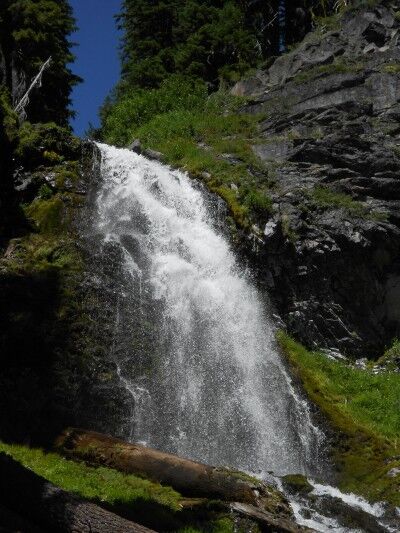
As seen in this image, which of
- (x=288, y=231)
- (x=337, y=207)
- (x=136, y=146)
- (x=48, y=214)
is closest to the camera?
(x=48, y=214)

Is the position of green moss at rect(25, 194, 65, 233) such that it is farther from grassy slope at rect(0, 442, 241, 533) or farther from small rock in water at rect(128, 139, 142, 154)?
grassy slope at rect(0, 442, 241, 533)

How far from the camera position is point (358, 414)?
13.2m

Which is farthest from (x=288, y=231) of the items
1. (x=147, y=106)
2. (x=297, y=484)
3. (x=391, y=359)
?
(x=147, y=106)

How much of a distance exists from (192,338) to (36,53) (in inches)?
659

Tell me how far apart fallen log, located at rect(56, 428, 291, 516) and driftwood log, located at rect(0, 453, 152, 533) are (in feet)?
9.30

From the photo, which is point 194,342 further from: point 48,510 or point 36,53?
point 36,53

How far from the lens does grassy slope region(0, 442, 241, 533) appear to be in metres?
6.99

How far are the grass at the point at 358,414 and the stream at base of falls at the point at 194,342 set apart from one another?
0.43 metres

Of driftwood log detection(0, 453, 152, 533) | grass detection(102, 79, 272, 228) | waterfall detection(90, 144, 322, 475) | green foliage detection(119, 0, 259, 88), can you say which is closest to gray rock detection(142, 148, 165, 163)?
grass detection(102, 79, 272, 228)

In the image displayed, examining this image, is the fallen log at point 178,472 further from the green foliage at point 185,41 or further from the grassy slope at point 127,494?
the green foliage at point 185,41

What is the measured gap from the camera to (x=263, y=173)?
19016 millimetres

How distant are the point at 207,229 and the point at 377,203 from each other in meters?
5.41

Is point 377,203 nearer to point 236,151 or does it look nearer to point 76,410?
point 236,151

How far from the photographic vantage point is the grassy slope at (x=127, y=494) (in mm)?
6988
